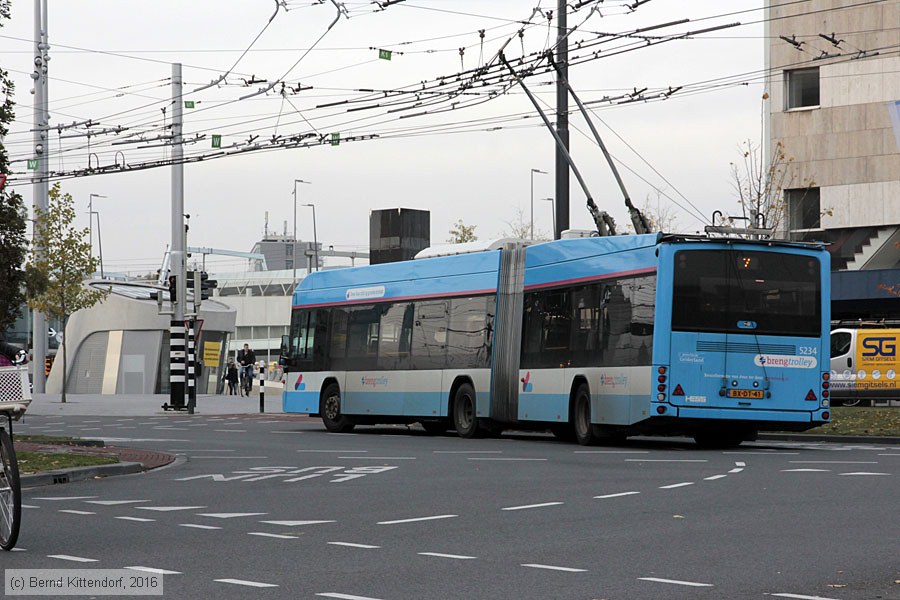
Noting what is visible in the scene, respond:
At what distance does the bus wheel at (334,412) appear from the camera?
29.3 m

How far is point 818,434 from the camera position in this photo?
2620 centimetres

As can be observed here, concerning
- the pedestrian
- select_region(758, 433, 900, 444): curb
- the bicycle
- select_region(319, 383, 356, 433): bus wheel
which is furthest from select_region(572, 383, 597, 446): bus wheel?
the pedestrian

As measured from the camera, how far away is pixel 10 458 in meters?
9.49

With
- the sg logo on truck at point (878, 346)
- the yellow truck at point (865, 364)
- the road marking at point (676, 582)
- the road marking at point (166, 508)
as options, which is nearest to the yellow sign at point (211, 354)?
the yellow truck at point (865, 364)

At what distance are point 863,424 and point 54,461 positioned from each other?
16.1 m

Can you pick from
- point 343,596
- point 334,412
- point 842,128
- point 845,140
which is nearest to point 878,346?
point 845,140

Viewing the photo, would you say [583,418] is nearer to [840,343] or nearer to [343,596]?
[343,596]

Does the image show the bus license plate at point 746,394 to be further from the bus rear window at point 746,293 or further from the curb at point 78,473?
the curb at point 78,473

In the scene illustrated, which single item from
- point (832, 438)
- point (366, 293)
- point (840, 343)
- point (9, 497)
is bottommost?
point (832, 438)

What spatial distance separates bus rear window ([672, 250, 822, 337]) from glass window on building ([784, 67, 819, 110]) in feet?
107

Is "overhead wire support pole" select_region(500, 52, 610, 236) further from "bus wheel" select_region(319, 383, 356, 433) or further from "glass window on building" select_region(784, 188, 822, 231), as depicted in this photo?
"glass window on building" select_region(784, 188, 822, 231)

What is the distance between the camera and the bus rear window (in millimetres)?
20906

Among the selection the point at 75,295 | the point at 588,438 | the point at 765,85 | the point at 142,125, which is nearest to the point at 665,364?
the point at 588,438

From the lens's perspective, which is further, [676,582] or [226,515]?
[226,515]
